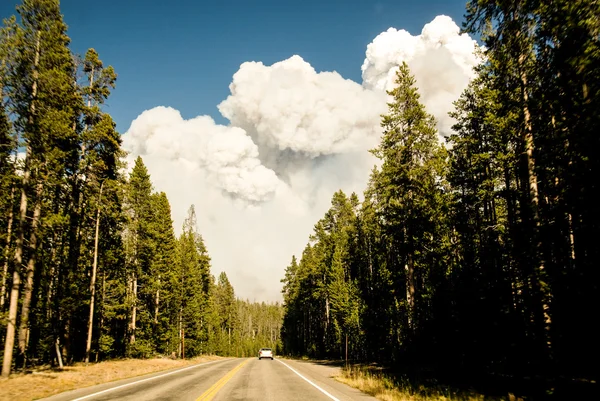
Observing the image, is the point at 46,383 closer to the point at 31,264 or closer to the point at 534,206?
the point at 31,264

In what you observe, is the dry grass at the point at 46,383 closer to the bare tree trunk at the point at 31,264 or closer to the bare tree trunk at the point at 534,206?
the bare tree trunk at the point at 31,264

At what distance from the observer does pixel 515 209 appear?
20.5 metres

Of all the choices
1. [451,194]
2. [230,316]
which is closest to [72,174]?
[451,194]

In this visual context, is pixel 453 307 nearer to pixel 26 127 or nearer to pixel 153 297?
pixel 26 127

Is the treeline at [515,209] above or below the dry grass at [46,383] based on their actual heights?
above

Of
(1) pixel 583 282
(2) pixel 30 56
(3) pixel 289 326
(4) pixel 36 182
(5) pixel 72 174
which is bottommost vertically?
(3) pixel 289 326

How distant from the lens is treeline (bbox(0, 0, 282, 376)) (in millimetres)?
16328

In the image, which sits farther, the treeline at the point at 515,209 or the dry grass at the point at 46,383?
the dry grass at the point at 46,383

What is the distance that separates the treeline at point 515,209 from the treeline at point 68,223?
18.6 meters

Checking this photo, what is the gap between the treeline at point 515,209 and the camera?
8.66 m

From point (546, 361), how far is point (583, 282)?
12.3ft

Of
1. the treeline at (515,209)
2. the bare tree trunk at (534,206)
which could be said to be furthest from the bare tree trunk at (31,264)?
the bare tree trunk at (534,206)

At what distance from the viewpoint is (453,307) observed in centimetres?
1752

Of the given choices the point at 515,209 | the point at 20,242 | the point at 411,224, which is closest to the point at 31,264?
the point at 20,242
